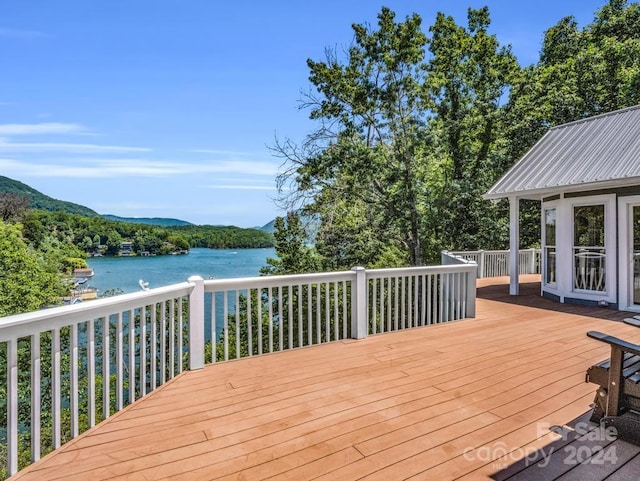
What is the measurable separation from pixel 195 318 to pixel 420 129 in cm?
1380

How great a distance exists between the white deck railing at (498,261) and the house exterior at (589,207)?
8.44 ft

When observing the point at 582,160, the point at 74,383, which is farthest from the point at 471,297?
the point at 74,383

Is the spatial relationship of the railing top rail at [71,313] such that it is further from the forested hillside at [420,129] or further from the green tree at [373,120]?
the green tree at [373,120]

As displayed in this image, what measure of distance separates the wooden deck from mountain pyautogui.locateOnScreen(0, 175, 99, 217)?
1882 inches

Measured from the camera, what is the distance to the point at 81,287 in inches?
1200

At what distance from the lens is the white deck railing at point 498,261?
11312 mm

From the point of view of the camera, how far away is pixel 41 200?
48.1 m

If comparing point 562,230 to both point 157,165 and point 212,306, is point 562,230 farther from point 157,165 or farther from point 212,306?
point 157,165

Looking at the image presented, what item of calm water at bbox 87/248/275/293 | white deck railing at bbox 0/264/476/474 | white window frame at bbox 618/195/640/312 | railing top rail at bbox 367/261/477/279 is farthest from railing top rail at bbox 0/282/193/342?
calm water at bbox 87/248/275/293

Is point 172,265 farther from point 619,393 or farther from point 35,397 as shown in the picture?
point 619,393

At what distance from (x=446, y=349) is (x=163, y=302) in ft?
9.93

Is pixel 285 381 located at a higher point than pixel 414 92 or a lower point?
lower

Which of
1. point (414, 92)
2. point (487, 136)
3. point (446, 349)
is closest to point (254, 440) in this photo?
point (446, 349)

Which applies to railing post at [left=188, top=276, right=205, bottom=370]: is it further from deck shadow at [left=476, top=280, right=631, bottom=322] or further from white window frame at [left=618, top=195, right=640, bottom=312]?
white window frame at [left=618, top=195, right=640, bottom=312]
